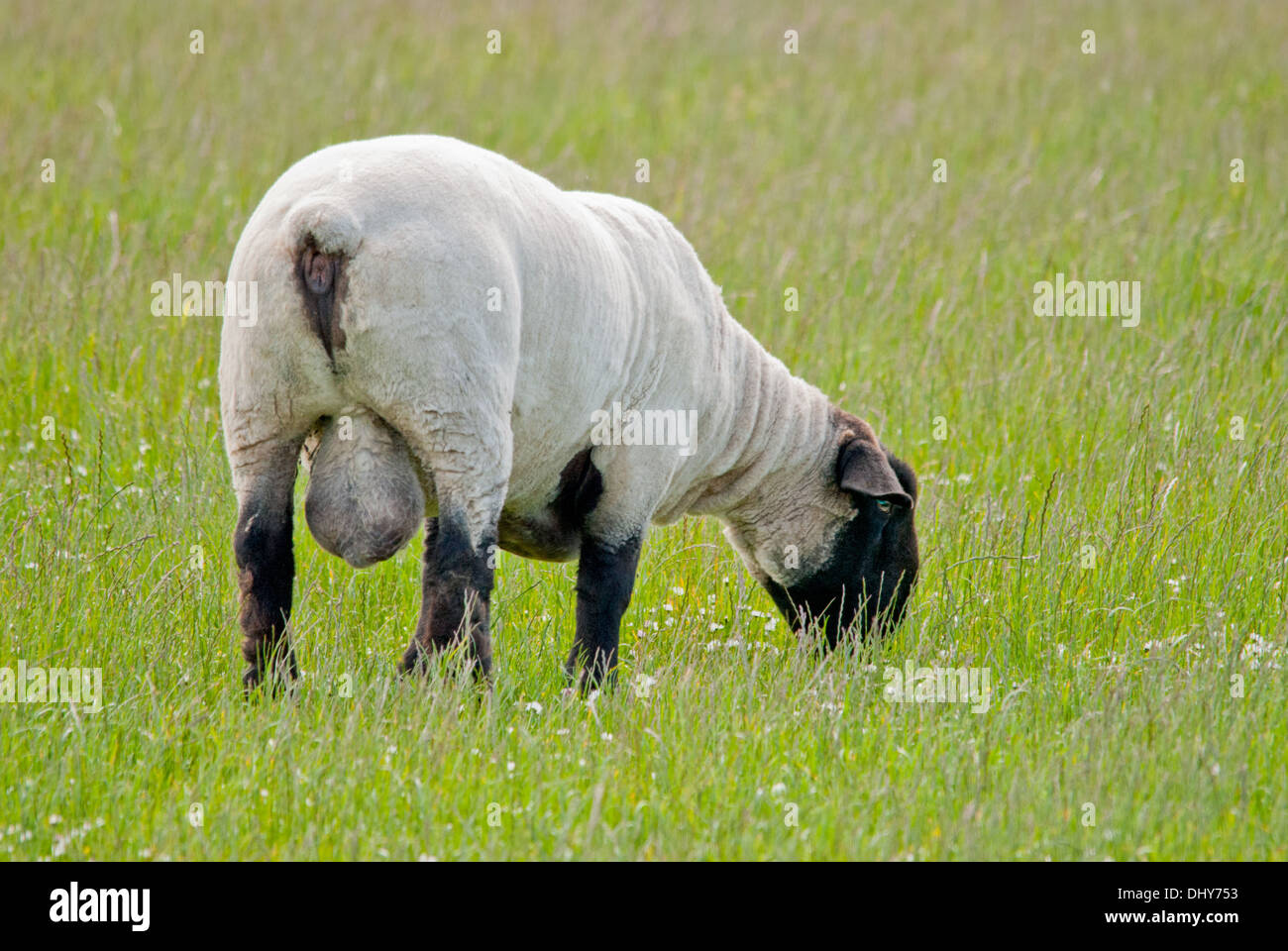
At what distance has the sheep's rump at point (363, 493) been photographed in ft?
14.0

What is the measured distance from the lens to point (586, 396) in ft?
16.1

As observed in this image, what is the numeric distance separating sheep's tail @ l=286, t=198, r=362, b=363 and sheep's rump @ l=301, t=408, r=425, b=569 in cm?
32

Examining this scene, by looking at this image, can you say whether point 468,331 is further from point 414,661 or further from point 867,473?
point 867,473

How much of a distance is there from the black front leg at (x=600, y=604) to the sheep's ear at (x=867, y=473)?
111 centimetres

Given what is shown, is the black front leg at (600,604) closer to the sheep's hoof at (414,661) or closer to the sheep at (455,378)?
the sheep at (455,378)

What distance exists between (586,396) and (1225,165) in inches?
348

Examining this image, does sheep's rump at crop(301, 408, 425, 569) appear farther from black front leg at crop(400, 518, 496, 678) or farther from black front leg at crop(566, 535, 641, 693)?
black front leg at crop(566, 535, 641, 693)

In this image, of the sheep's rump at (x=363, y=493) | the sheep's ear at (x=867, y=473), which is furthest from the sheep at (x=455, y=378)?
the sheep's ear at (x=867, y=473)

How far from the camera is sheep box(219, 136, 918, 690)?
4113 mm

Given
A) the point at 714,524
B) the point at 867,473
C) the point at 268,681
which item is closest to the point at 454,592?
the point at 268,681

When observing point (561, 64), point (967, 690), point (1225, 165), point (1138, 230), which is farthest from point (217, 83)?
point (967, 690)

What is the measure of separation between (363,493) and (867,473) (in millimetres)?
2464

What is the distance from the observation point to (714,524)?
718 cm

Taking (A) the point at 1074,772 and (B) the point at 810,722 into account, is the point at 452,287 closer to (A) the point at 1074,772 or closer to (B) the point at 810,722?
(B) the point at 810,722
